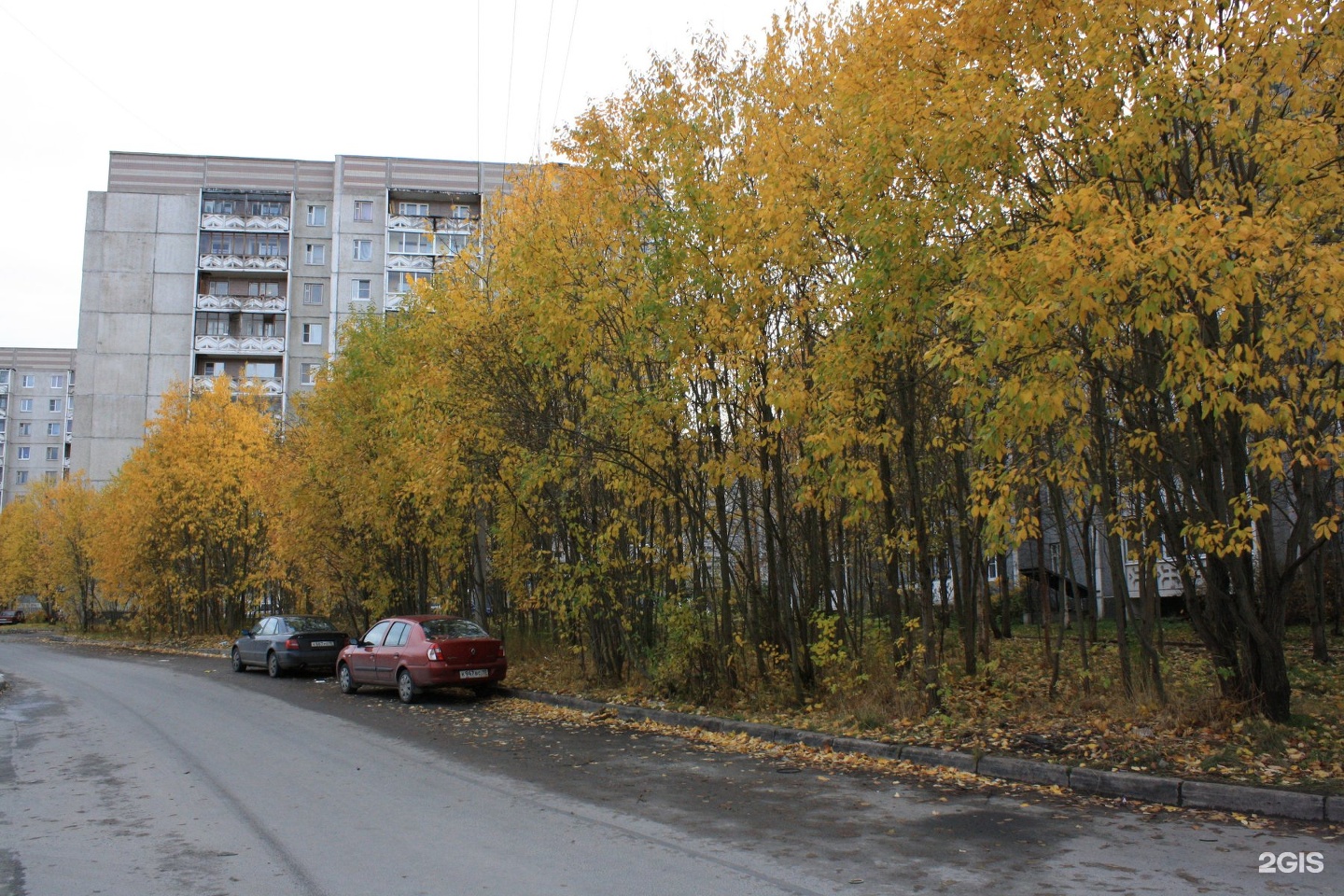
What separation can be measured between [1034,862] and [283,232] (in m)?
59.9

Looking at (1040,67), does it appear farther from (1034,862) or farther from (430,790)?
(430,790)

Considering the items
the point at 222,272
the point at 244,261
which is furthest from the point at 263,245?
the point at 222,272

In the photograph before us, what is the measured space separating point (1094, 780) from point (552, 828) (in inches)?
187

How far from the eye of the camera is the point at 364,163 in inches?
2277

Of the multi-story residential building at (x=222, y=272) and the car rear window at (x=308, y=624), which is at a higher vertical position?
the multi-story residential building at (x=222, y=272)

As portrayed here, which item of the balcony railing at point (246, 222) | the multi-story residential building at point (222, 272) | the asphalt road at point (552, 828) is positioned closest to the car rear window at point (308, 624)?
the asphalt road at point (552, 828)

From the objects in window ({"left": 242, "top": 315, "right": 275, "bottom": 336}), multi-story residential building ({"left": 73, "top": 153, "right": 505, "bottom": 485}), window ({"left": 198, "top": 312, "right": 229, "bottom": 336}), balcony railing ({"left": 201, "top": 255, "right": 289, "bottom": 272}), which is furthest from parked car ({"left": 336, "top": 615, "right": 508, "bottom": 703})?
window ({"left": 198, "top": 312, "right": 229, "bottom": 336})

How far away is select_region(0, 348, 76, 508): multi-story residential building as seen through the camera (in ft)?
330

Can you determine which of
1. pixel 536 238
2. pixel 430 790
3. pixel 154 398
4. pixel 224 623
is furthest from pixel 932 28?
pixel 154 398

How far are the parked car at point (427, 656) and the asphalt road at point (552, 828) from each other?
3.87 m

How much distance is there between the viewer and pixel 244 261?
5725cm

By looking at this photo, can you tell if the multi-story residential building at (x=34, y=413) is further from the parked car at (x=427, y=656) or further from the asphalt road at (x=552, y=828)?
the asphalt road at (x=552, y=828)

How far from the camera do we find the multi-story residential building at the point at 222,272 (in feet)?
187

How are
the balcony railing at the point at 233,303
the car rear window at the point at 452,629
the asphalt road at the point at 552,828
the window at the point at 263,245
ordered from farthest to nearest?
the window at the point at 263,245 → the balcony railing at the point at 233,303 → the car rear window at the point at 452,629 → the asphalt road at the point at 552,828
